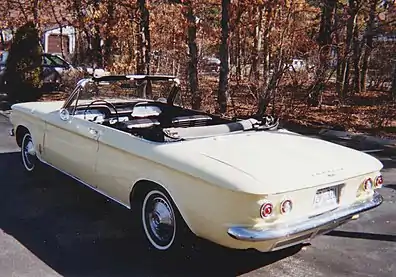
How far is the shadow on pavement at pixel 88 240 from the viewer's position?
3.90 metres

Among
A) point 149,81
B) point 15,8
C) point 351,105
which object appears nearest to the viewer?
point 149,81

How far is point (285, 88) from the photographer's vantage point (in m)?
10.7

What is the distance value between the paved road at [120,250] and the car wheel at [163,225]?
13 cm

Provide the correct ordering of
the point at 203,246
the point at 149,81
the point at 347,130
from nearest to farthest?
the point at 203,246
the point at 149,81
the point at 347,130

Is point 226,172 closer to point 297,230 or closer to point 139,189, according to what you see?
point 297,230

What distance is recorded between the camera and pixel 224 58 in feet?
37.1

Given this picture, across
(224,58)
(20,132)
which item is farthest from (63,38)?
(20,132)

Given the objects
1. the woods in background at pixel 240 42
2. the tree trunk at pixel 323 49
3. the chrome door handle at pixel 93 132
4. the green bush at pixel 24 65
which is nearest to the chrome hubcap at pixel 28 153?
the chrome door handle at pixel 93 132

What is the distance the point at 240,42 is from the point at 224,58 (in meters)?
1.69

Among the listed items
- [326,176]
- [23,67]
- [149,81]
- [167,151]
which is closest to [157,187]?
[167,151]

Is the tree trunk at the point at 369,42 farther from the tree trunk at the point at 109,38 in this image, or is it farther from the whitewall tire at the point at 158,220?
the whitewall tire at the point at 158,220

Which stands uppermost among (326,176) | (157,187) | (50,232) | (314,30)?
(314,30)

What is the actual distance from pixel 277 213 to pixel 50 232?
2391 millimetres

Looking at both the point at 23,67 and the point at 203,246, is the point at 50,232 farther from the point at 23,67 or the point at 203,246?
the point at 23,67
